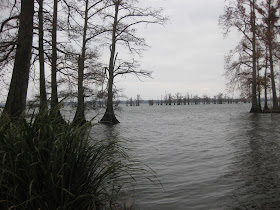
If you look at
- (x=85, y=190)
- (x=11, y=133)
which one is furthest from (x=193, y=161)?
(x=11, y=133)

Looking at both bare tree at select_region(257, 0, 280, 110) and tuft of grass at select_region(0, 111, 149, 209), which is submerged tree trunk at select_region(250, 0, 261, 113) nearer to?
bare tree at select_region(257, 0, 280, 110)

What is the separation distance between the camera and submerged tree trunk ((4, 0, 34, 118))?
7.74 meters

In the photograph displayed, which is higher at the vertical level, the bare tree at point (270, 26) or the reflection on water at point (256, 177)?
the bare tree at point (270, 26)

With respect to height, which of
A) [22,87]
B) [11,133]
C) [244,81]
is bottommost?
[11,133]

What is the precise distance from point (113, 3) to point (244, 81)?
20.9 meters

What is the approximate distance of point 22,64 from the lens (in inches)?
A: 306

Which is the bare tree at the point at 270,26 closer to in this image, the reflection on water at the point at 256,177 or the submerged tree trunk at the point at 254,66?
the submerged tree trunk at the point at 254,66

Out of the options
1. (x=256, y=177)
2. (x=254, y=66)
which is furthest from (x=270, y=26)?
(x=256, y=177)

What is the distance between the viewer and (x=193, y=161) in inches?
281

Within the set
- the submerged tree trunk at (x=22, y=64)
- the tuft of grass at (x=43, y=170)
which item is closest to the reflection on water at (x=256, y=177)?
the tuft of grass at (x=43, y=170)

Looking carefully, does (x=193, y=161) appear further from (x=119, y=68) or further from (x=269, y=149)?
(x=119, y=68)

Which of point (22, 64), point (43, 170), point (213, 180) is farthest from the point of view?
point (22, 64)

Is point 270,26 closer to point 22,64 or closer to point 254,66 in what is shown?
point 254,66

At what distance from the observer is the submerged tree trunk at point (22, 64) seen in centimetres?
774
